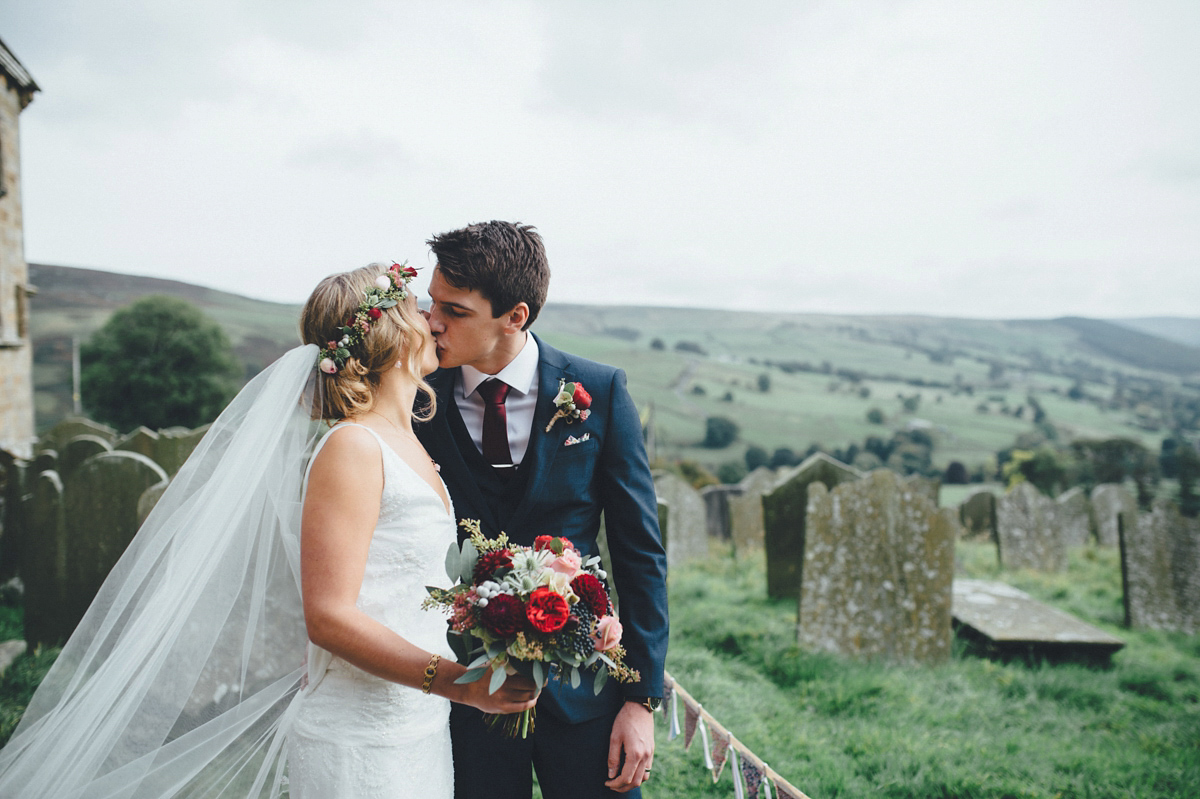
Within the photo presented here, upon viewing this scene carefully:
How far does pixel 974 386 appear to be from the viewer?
5359cm

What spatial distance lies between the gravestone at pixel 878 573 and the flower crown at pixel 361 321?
452cm

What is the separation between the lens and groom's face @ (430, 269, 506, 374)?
2.24 m

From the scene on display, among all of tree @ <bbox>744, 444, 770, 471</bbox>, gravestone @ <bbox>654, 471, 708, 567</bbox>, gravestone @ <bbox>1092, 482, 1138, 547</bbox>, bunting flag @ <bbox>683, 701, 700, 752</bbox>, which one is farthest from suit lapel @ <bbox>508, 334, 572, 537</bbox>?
tree @ <bbox>744, 444, 770, 471</bbox>

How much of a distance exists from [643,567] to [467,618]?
2.73 feet

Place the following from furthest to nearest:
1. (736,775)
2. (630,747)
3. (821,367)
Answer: (821,367), (736,775), (630,747)

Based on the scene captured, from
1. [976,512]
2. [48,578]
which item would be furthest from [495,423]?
[976,512]

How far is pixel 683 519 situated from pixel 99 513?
7115 mm

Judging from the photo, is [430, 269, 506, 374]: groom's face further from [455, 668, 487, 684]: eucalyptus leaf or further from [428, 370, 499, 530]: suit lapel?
[455, 668, 487, 684]: eucalyptus leaf

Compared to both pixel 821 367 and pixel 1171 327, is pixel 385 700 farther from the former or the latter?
pixel 1171 327

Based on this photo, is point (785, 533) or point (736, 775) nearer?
point (736, 775)

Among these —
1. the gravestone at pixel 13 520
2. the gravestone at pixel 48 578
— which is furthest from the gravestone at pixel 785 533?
the gravestone at pixel 13 520

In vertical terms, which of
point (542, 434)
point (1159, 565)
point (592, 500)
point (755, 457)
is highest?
point (542, 434)

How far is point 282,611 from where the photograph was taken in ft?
7.79

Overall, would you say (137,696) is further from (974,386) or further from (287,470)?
(974,386)
